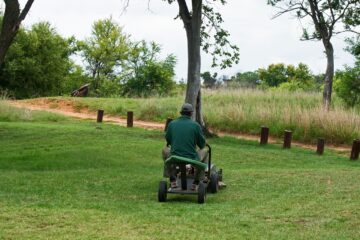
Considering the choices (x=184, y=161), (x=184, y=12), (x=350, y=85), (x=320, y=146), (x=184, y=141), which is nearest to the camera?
(x=184, y=161)

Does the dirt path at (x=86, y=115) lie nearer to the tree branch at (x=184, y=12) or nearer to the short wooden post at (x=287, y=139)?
the short wooden post at (x=287, y=139)

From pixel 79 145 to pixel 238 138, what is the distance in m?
7.14

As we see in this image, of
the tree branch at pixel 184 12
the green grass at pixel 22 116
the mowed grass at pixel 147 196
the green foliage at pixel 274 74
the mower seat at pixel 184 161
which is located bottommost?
the mowed grass at pixel 147 196

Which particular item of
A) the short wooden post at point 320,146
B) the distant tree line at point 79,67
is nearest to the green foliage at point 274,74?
the distant tree line at point 79,67

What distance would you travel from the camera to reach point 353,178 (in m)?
13.0

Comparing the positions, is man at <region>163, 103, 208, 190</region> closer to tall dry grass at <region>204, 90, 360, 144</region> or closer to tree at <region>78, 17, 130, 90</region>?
tall dry grass at <region>204, 90, 360, 144</region>

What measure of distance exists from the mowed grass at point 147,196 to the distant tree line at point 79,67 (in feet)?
84.3

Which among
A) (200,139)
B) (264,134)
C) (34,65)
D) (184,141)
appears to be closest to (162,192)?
(184,141)

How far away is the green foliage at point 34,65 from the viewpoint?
46219 millimetres

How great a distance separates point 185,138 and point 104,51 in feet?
181

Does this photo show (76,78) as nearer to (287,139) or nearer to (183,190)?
(287,139)

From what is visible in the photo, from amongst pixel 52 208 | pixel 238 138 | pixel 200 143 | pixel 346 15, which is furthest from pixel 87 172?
pixel 346 15

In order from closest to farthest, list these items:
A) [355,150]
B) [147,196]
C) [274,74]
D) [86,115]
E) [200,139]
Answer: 1. [200,139]
2. [147,196]
3. [355,150]
4. [86,115]
5. [274,74]

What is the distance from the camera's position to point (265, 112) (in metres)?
24.6
